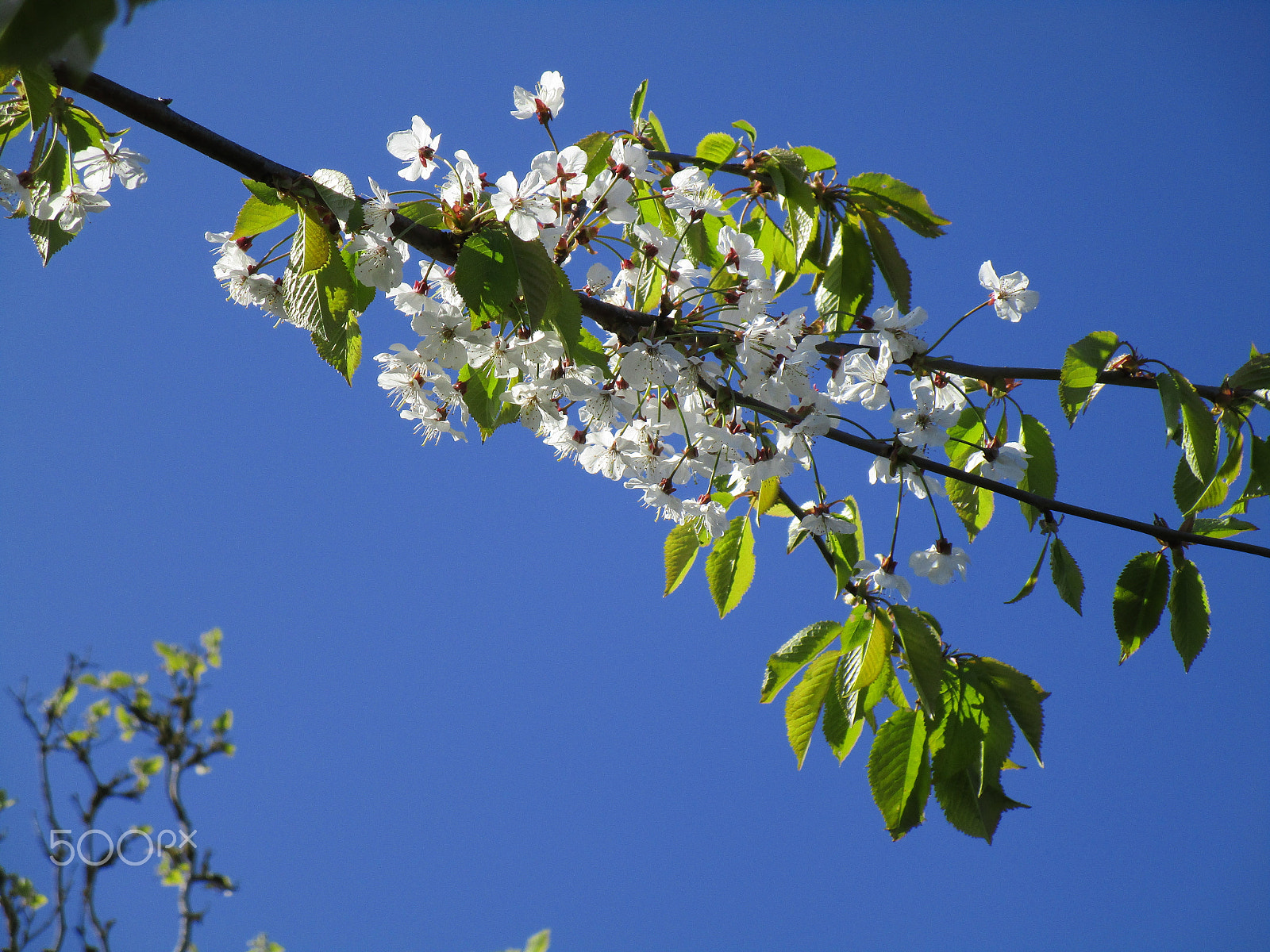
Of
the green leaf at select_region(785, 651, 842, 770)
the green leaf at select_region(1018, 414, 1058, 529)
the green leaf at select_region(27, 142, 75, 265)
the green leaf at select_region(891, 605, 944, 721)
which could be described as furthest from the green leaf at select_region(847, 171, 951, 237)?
the green leaf at select_region(27, 142, 75, 265)

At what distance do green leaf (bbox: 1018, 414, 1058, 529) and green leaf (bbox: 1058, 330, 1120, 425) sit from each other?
0.16 metres

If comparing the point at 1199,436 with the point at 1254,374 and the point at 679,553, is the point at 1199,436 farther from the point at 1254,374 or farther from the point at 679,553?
the point at 679,553

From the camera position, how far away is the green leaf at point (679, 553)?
1860 mm

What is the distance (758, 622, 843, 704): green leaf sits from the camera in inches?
69.7

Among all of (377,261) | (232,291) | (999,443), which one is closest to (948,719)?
(999,443)

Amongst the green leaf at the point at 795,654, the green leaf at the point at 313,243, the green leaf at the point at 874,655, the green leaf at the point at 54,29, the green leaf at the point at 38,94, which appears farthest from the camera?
the green leaf at the point at 795,654

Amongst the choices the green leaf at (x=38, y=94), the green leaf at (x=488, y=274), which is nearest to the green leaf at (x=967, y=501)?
the green leaf at (x=488, y=274)

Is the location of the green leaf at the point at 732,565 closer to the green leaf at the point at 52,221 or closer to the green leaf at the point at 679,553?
the green leaf at the point at 679,553

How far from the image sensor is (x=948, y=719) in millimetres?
1698

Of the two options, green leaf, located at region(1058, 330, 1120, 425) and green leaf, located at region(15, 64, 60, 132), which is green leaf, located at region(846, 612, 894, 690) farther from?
green leaf, located at region(15, 64, 60, 132)

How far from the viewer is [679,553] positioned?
1872mm

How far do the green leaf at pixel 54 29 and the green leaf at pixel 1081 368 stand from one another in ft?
4.98

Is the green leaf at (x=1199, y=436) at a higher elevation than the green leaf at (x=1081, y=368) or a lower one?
lower

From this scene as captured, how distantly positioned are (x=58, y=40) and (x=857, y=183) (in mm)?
1575
